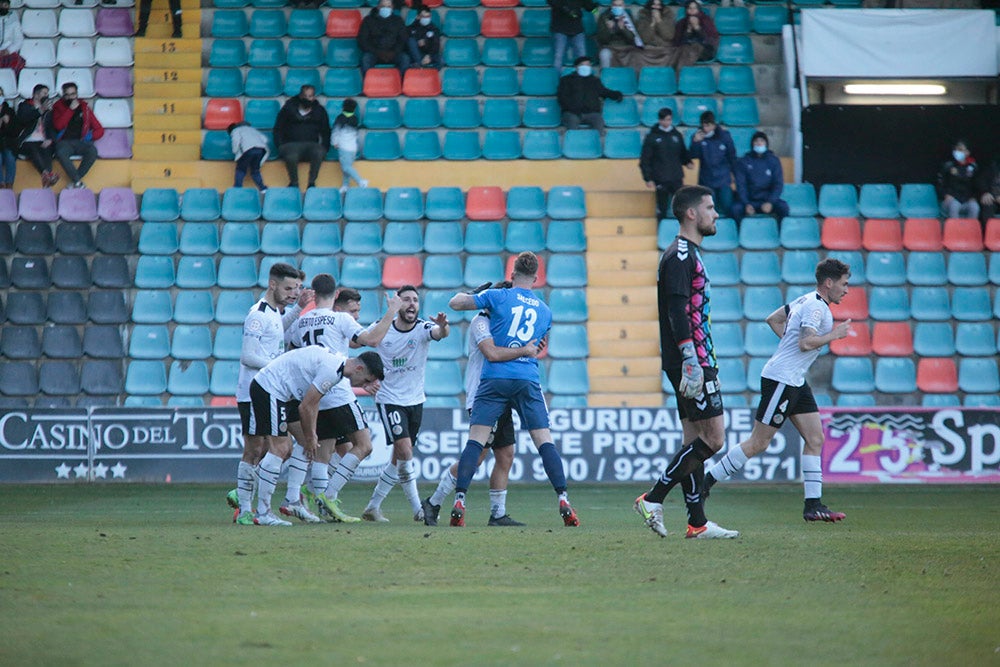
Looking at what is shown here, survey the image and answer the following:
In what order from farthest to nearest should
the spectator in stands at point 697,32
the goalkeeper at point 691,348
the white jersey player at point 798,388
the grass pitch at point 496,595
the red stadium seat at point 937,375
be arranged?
the spectator in stands at point 697,32
the red stadium seat at point 937,375
the white jersey player at point 798,388
the goalkeeper at point 691,348
the grass pitch at point 496,595

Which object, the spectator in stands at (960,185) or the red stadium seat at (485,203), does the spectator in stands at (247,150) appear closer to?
the red stadium seat at (485,203)

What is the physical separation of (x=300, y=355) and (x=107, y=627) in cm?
529

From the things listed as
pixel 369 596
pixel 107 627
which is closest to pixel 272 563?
pixel 369 596

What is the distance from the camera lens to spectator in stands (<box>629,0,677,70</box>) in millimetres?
22375

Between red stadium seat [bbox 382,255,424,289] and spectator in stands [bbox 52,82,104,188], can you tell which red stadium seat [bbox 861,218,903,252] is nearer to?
red stadium seat [bbox 382,255,424,289]

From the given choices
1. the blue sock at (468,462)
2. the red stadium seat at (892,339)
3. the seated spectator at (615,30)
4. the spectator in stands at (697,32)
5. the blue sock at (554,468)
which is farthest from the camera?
the seated spectator at (615,30)

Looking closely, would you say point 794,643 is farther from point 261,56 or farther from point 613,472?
point 261,56

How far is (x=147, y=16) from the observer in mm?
22672

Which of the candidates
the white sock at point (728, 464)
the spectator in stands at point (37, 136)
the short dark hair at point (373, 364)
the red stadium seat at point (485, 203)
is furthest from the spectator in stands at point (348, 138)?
the white sock at point (728, 464)

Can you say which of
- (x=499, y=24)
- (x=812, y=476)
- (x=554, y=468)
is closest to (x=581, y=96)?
(x=499, y=24)

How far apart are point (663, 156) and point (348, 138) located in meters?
4.89

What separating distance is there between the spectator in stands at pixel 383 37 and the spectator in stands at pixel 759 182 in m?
6.18

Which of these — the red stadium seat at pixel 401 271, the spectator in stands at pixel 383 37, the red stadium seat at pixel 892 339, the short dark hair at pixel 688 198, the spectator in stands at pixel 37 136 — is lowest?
the red stadium seat at pixel 892 339

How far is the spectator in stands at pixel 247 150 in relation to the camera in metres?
20.4
